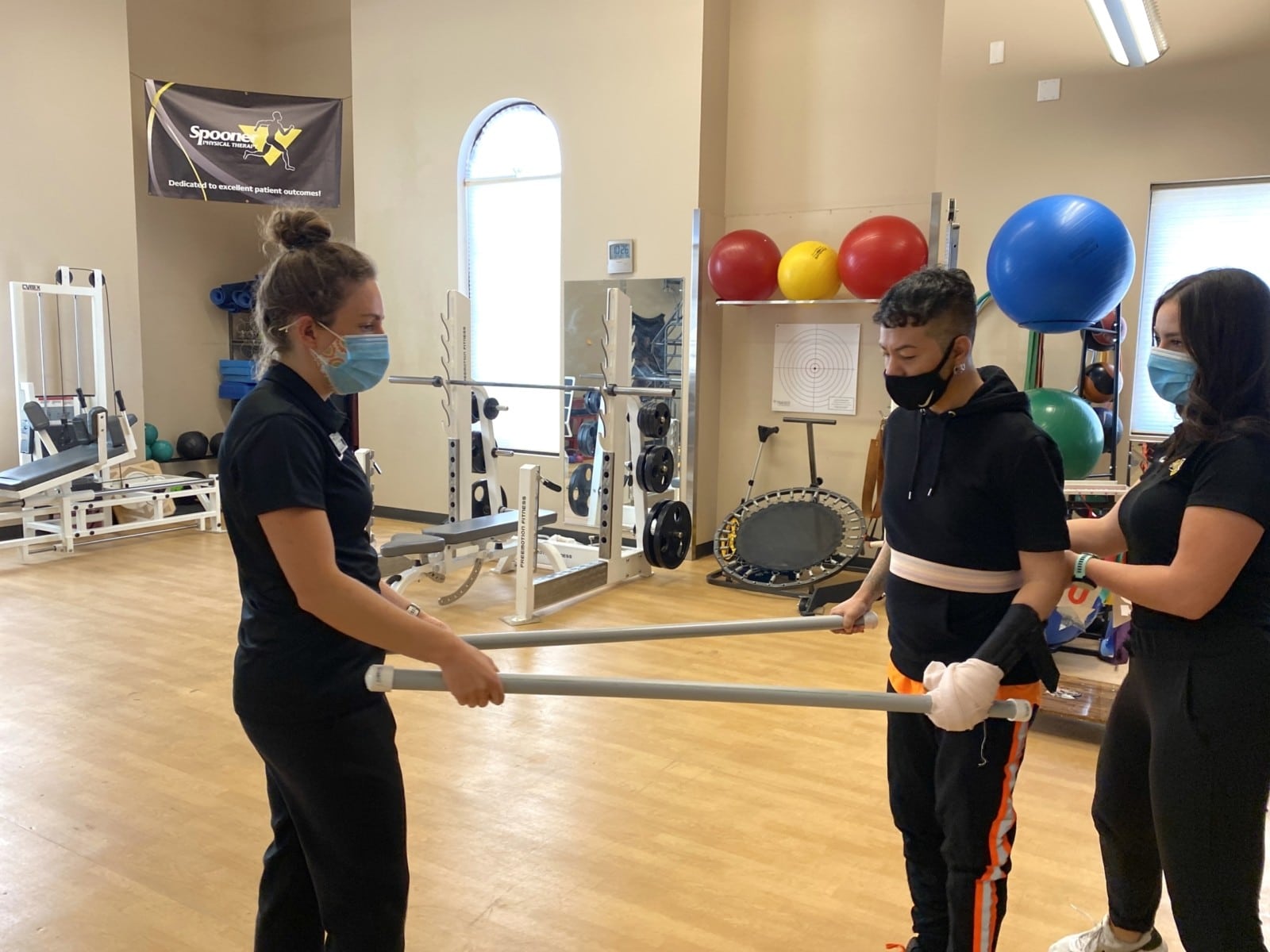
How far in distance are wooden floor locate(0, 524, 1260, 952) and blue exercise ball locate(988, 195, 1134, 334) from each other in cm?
166

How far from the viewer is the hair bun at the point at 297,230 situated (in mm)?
1561

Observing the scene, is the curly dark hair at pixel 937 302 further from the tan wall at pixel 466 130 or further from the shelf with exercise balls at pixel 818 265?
the tan wall at pixel 466 130

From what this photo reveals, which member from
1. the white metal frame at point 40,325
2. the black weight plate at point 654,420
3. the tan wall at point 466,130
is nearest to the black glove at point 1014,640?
the black weight plate at point 654,420

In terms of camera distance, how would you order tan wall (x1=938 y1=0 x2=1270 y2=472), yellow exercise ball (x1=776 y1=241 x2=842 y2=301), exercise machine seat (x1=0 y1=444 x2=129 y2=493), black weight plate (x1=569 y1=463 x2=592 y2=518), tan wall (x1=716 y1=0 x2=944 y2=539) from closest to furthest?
1. tan wall (x1=938 y1=0 x2=1270 y2=472)
2. yellow exercise ball (x1=776 y1=241 x2=842 y2=301)
3. tan wall (x1=716 y1=0 x2=944 y2=539)
4. exercise machine seat (x1=0 y1=444 x2=129 y2=493)
5. black weight plate (x1=569 y1=463 x2=592 y2=518)

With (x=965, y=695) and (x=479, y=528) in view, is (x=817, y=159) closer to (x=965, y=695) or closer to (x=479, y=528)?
(x=479, y=528)

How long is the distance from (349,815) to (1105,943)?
1.72m

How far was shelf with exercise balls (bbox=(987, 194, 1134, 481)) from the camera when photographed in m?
3.61

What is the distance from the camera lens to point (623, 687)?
1.62m

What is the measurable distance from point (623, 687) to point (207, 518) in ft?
23.0

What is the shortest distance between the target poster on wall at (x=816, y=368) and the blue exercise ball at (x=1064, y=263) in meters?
2.54

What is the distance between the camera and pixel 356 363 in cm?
159

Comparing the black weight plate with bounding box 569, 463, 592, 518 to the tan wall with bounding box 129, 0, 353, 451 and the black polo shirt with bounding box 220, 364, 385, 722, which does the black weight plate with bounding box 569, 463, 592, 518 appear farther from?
the black polo shirt with bounding box 220, 364, 385, 722

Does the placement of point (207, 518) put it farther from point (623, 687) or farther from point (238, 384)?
point (623, 687)

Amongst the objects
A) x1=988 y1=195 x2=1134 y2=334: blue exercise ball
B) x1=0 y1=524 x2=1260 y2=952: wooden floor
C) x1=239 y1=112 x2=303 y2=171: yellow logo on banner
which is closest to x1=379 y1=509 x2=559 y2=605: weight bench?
x1=0 y1=524 x2=1260 y2=952: wooden floor
